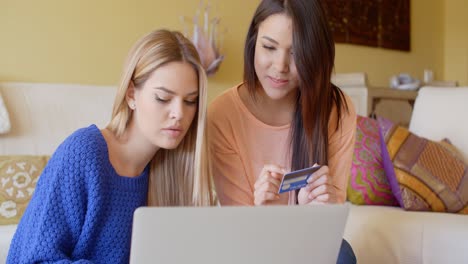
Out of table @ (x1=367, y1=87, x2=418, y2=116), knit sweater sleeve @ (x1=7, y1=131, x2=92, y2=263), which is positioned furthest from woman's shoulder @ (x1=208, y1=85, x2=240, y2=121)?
table @ (x1=367, y1=87, x2=418, y2=116)

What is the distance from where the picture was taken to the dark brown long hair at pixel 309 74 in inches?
56.4

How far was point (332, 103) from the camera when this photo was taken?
63.9 inches

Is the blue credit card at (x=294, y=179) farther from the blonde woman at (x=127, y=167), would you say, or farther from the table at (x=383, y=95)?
the table at (x=383, y=95)

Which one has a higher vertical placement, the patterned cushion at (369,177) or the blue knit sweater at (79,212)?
the blue knit sweater at (79,212)

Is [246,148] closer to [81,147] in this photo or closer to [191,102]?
[191,102]

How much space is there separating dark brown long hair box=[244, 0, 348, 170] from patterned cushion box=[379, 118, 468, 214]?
0.75 meters

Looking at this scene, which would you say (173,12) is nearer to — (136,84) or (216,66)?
(216,66)

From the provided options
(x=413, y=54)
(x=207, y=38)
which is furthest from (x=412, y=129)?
(x=413, y=54)

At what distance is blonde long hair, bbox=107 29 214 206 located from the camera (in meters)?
1.28

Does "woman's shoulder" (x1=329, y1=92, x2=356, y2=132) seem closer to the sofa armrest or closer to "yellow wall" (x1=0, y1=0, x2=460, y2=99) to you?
the sofa armrest

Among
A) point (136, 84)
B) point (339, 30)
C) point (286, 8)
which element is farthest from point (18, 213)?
point (339, 30)

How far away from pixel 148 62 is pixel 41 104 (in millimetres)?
1488

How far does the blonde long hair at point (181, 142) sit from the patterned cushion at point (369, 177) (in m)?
1.19

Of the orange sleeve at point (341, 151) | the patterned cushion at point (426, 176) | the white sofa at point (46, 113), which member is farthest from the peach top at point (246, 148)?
the white sofa at point (46, 113)
